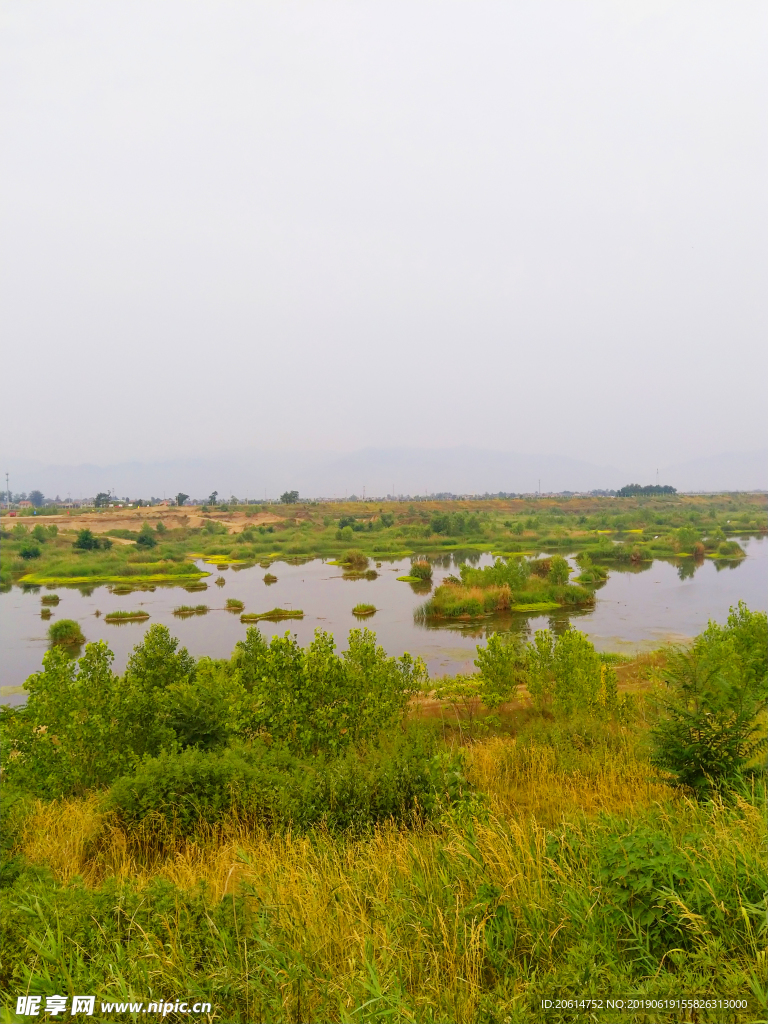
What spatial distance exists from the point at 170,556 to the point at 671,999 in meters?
46.3

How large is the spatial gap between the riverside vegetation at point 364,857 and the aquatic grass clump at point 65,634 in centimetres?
1637

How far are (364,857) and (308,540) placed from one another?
54.5m

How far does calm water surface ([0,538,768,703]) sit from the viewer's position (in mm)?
22031

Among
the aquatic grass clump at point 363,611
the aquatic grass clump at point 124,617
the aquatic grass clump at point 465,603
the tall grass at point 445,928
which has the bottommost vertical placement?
the aquatic grass clump at point 124,617

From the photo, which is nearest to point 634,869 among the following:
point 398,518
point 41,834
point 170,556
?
point 41,834

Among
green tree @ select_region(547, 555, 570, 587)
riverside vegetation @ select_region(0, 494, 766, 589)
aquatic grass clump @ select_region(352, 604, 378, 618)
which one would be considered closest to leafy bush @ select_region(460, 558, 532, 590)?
green tree @ select_region(547, 555, 570, 587)

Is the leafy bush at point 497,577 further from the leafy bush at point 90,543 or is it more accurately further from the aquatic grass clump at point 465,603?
the leafy bush at point 90,543

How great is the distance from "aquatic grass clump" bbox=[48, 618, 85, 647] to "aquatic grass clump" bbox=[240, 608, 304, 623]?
7.06 metres

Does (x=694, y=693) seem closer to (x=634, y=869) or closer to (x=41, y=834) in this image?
(x=634, y=869)

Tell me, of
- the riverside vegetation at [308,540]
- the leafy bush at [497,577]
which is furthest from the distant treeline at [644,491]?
the leafy bush at [497,577]

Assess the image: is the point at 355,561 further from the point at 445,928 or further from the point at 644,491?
the point at 644,491

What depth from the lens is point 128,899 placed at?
114 inches

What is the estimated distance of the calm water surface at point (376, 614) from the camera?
22.0m

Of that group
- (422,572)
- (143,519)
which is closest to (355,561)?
(422,572)
